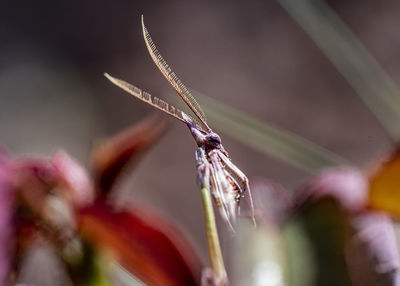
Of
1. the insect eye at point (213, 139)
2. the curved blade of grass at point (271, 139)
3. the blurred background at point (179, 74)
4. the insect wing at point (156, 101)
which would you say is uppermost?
the blurred background at point (179, 74)

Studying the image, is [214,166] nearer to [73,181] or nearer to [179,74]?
[73,181]

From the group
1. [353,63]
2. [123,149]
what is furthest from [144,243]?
[353,63]

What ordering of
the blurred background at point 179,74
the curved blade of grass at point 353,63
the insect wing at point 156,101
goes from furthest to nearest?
the blurred background at point 179,74 → the curved blade of grass at point 353,63 → the insect wing at point 156,101

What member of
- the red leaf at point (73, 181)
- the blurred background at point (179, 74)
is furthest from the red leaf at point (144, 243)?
the blurred background at point (179, 74)

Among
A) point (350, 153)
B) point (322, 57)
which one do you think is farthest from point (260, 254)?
point (322, 57)

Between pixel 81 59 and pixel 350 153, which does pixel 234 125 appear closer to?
pixel 350 153

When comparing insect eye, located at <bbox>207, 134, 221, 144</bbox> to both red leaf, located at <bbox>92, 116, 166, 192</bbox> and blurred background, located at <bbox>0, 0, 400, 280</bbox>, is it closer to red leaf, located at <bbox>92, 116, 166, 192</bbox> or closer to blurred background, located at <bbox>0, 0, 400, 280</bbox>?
red leaf, located at <bbox>92, 116, 166, 192</bbox>

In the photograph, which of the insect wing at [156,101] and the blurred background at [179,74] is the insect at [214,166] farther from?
the blurred background at [179,74]
